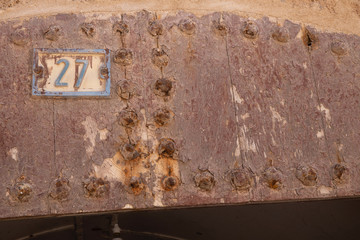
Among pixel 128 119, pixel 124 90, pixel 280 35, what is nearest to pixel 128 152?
pixel 128 119

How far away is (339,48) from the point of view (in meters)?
2.51

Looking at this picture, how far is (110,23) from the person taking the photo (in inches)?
93.0

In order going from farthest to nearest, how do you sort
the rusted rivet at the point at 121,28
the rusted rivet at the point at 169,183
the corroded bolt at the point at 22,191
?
the rusted rivet at the point at 121,28
the rusted rivet at the point at 169,183
the corroded bolt at the point at 22,191

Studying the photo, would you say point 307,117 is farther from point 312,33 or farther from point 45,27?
point 45,27

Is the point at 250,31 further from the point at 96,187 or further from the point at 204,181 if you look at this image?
the point at 96,187

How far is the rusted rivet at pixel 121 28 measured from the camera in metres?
2.34

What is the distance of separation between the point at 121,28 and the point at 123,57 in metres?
0.14

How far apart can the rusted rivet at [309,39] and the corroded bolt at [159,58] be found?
657 millimetres

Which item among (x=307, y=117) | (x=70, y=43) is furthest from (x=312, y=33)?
(x=70, y=43)

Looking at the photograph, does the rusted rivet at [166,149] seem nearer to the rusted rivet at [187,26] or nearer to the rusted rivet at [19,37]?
the rusted rivet at [187,26]

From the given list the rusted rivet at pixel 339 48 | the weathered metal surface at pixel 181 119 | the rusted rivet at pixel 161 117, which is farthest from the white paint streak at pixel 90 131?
the rusted rivet at pixel 339 48

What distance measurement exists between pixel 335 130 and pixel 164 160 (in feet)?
2.47

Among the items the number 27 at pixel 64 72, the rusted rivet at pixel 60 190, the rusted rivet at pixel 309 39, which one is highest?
the rusted rivet at pixel 309 39

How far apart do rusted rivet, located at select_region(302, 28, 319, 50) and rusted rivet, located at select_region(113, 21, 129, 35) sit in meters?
0.81
